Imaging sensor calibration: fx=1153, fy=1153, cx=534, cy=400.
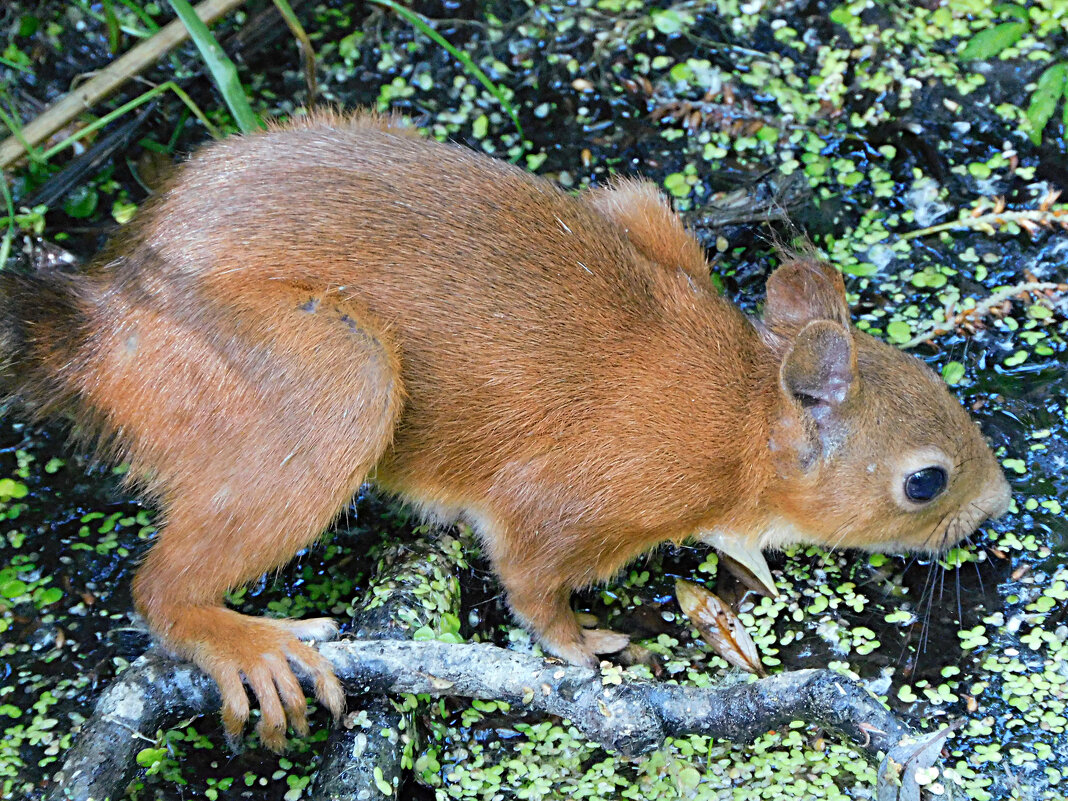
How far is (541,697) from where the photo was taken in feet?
10.8

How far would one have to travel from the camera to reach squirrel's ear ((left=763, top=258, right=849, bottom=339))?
375cm

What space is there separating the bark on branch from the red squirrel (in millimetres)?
128

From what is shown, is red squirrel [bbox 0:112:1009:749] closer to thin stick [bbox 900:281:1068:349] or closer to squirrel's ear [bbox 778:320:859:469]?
squirrel's ear [bbox 778:320:859:469]

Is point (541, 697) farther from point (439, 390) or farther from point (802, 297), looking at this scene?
point (802, 297)

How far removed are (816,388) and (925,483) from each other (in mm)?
485

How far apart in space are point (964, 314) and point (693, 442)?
1527 mm

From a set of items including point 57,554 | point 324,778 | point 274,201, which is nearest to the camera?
point 324,778

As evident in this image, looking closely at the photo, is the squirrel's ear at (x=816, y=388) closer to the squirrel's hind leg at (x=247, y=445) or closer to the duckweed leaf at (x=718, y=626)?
the duckweed leaf at (x=718, y=626)

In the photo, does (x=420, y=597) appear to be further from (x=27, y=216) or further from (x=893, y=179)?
(x=893, y=179)

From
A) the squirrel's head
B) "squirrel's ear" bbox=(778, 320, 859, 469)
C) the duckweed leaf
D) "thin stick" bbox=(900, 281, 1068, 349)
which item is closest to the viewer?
"squirrel's ear" bbox=(778, 320, 859, 469)

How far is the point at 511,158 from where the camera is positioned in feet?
16.8

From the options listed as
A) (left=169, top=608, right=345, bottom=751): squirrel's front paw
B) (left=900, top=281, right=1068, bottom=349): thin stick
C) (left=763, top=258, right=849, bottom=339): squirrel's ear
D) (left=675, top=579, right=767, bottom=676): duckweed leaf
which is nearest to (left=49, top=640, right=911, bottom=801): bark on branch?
(left=169, top=608, right=345, bottom=751): squirrel's front paw

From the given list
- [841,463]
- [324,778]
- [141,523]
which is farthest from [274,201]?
[841,463]

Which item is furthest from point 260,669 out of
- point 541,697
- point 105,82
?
point 105,82
